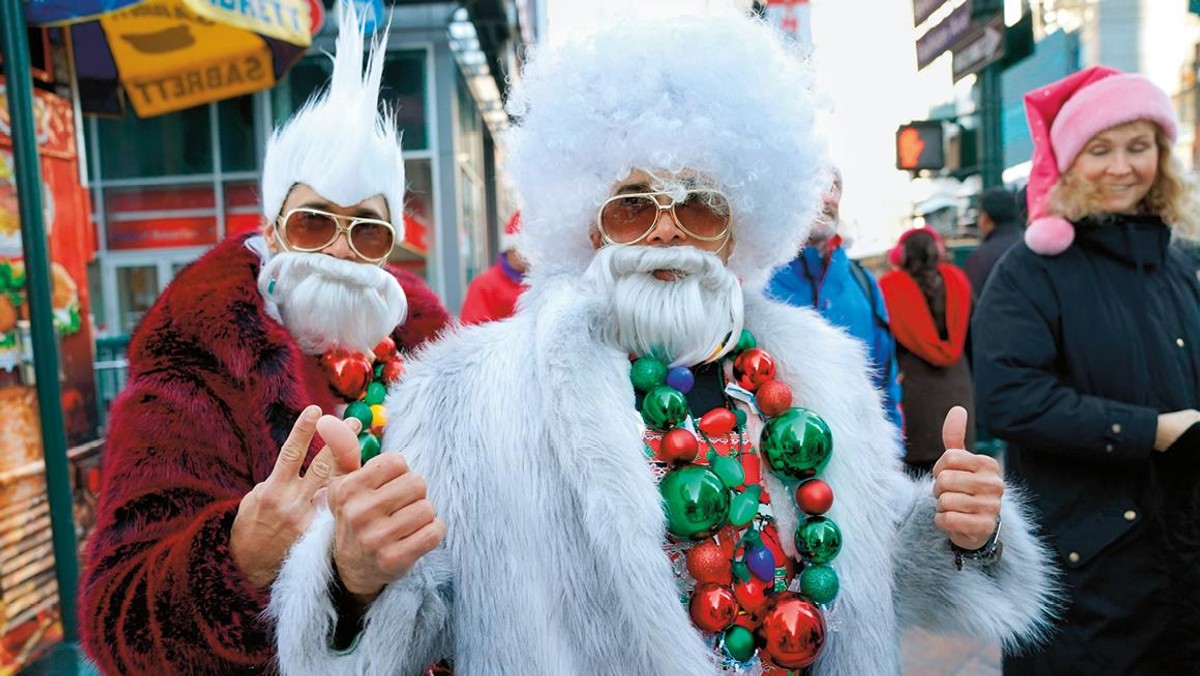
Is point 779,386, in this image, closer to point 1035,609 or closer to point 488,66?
point 1035,609

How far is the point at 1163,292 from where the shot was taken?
2357mm

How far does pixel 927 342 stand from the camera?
4.08 meters

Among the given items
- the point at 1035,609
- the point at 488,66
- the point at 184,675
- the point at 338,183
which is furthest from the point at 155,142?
the point at 1035,609

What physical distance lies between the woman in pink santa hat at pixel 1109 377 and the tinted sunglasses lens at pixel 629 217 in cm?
139

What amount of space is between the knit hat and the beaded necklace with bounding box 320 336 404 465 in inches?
75.9

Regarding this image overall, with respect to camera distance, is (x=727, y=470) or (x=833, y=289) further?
(x=833, y=289)

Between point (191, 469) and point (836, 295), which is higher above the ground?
point (836, 295)

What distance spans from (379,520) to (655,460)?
527 millimetres

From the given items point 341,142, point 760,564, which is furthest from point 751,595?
point 341,142

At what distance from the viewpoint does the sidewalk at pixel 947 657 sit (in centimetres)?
364

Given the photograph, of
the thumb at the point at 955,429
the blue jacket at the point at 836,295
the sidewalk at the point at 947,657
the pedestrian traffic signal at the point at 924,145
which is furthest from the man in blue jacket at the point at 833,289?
the pedestrian traffic signal at the point at 924,145

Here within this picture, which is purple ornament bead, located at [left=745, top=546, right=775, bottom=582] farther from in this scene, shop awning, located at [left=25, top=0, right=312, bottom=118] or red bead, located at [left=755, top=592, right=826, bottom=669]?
shop awning, located at [left=25, top=0, right=312, bottom=118]

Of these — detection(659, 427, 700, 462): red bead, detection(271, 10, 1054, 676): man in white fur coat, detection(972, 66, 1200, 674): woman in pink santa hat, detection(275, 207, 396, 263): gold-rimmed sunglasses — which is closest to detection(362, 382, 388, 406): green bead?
detection(275, 207, 396, 263): gold-rimmed sunglasses

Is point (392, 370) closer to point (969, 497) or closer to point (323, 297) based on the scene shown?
point (323, 297)
